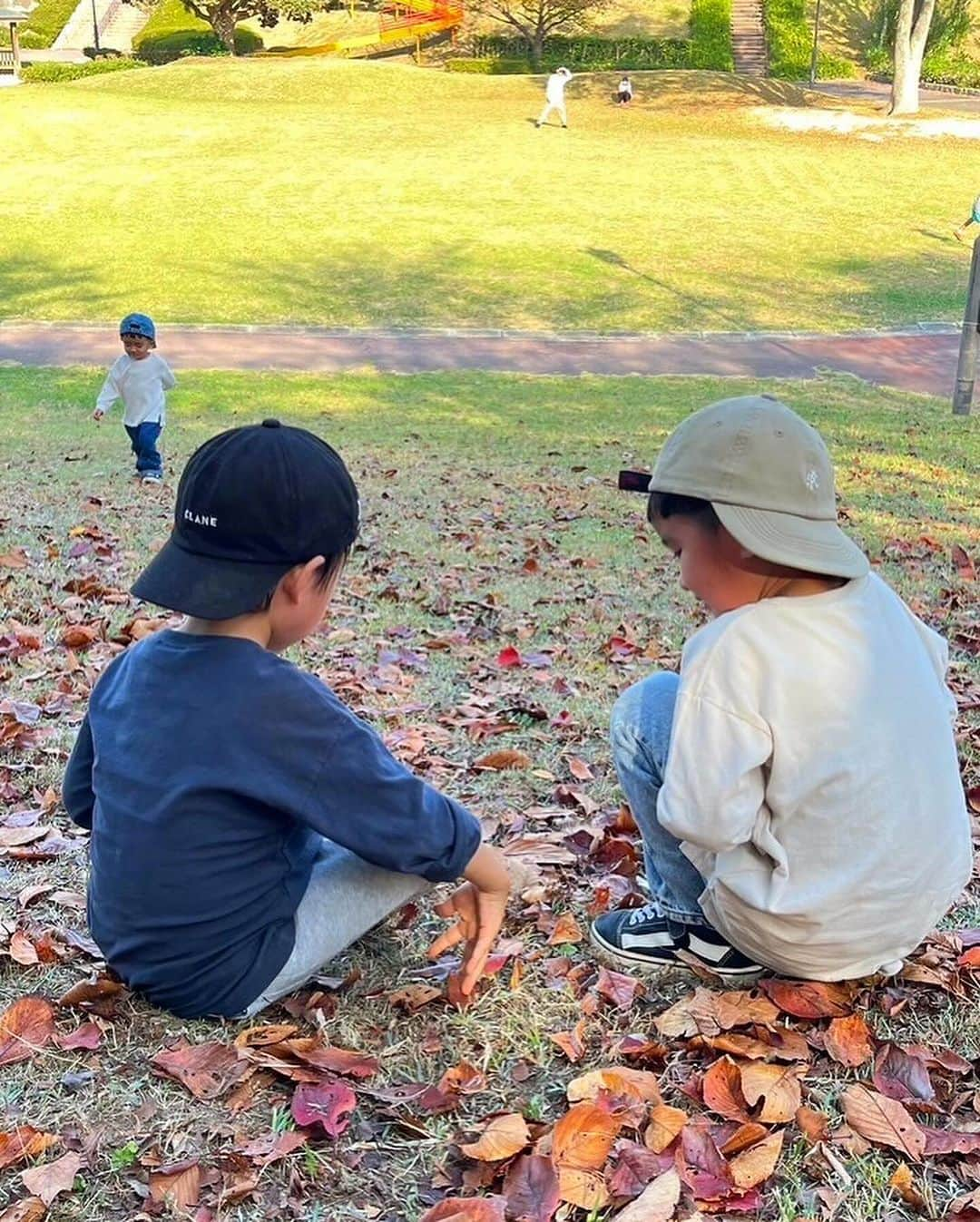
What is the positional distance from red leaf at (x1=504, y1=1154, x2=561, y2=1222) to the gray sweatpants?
0.56 m

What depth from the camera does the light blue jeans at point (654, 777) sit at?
8.37 feet

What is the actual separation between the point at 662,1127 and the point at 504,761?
1706 mm

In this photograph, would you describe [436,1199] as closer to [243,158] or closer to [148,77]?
[243,158]

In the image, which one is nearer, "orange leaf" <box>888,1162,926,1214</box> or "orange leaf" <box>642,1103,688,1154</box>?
"orange leaf" <box>888,1162,926,1214</box>

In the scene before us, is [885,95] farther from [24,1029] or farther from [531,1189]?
[531,1189]

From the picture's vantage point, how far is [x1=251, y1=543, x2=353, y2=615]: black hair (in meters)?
2.22

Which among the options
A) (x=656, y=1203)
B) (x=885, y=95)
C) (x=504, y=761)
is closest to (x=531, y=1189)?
(x=656, y=1203)

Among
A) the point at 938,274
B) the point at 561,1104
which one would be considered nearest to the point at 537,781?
the point at 561,1104

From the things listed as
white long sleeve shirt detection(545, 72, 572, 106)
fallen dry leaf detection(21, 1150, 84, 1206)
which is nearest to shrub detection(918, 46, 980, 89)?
white long sleeve shirt detection(545, 72, 572, 106)

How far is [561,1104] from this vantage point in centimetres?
224

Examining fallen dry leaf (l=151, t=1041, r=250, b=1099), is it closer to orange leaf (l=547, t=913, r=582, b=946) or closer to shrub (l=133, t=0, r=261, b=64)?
orange leaf (l=547, t=913, r=582, b=946)

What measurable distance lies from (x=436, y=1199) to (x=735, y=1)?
53.8 meters

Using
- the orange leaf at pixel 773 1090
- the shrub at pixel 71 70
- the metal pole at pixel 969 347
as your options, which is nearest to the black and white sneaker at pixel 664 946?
the orange leaf at pixel 773 1090

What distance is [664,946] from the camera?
262 cm
